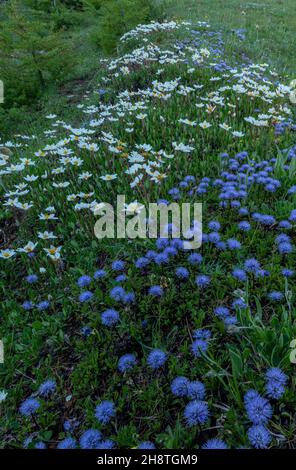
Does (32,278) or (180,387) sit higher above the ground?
(180,387)

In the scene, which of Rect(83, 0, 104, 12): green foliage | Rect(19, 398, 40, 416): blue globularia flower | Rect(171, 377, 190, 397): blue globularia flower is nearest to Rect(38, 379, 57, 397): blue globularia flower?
Rect(19, 398, 40, 416): blue globularia flower

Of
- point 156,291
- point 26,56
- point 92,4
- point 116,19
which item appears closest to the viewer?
point 156,291

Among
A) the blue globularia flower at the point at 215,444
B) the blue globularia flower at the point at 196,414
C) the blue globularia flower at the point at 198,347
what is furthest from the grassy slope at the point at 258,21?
the blue globularia flower at the point at 215,444

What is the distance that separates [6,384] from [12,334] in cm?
39

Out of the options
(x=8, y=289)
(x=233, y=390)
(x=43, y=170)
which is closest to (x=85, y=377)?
(x=233, y=390)

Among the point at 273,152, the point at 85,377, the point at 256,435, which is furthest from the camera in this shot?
the point at 273,152

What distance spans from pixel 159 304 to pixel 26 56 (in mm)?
8123

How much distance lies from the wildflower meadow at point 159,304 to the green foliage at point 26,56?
15.9ft

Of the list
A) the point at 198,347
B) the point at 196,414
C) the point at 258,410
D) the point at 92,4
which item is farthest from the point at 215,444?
the point at 92,4

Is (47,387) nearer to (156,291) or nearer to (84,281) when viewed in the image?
(84,281)

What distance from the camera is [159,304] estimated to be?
2686mm

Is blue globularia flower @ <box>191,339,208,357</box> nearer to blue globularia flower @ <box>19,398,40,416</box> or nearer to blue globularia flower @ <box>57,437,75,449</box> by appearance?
blue globularia flower @ <box>57,437,75,449</box>

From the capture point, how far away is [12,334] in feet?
9.35

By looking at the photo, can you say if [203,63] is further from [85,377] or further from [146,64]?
[85,377]
